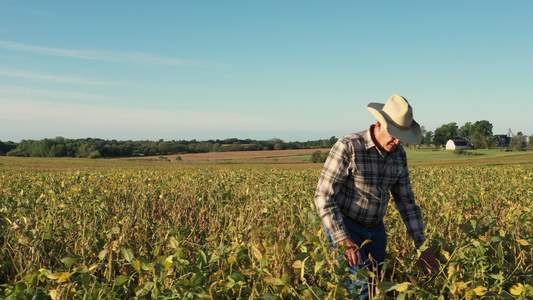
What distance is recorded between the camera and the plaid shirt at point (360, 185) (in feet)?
9.45

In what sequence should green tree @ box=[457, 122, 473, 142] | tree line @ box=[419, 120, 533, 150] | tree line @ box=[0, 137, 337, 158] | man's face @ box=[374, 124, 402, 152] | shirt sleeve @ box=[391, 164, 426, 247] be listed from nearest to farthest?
man's face @ box=[374, 124, 402, 152] → shirt sleeve @ box=[391, 164, 426, 247] → tree line @ box=[0, 137, 337, 158] → tree line @ box=[419, 120, 533, 150] → green tree @ box=[457, 122, 473, 142]

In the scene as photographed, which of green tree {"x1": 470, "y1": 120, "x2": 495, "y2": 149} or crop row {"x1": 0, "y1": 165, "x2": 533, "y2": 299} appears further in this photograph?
green tree {"x1": 470, "y1": 120, "x2": 495, "y2": 149}

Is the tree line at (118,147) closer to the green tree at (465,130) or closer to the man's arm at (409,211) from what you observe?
the green tree at (465,130)

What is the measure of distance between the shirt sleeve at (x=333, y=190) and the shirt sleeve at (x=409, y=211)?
2.28 ft

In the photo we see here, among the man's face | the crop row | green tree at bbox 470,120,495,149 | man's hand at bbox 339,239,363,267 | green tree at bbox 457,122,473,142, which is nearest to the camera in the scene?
the crop row

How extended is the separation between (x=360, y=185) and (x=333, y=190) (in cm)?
30

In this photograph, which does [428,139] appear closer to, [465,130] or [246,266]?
[465,130]

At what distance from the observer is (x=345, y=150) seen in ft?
9.68

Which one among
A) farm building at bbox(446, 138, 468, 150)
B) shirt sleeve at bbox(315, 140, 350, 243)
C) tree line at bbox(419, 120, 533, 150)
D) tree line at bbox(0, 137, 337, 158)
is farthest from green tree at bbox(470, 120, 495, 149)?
shirt sleeve at bbox(315, 140, 350, 243)

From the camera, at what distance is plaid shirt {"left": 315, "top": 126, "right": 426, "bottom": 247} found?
113 inches

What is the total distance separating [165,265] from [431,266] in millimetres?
2078

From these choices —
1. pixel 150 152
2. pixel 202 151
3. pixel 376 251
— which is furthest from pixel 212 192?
pixel 202 151

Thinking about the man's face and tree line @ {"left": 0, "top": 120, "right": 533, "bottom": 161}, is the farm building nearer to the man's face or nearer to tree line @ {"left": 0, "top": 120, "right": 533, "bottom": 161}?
tree line @ {"left": 0, "top": 120, "right": 533, "bottom": 161}

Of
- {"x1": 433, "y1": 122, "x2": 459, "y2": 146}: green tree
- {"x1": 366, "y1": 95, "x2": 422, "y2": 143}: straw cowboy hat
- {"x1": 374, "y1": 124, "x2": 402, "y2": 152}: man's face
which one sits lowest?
{"x1": 374, "y1": 124, "x2": 402, "y2": 152}: man's face
